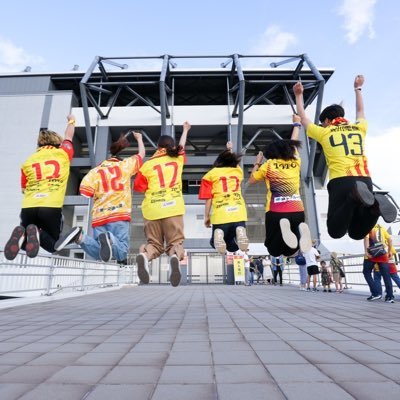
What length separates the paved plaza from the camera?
1769 mm

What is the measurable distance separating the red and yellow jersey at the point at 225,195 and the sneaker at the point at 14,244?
2449mm

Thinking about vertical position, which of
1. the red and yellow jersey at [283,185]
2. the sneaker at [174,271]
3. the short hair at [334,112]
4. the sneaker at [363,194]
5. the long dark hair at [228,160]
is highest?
the short hair at [334,112]

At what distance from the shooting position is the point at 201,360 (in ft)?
8.03

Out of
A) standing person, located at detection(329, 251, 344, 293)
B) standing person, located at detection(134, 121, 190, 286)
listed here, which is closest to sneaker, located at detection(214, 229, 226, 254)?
standing person, located at detection(134, 121, 190, 286)

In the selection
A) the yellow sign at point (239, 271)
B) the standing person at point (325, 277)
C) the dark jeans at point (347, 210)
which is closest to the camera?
the dark jeans at point (347, 210)

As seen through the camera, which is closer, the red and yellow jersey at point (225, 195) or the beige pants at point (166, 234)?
the beige pants at point (166, 234)

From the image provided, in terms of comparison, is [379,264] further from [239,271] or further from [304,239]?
[239,271]

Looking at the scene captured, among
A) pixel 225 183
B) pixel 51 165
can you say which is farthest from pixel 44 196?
pixel 225 183

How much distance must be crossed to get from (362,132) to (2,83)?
3198 cm

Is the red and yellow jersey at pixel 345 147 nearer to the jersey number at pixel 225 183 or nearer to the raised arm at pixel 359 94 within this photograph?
the raised arm at pixel 359 94

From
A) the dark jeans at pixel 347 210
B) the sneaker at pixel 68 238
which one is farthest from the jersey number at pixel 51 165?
the dark jeans at pixel 347 210

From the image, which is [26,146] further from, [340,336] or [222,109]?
[340,336]

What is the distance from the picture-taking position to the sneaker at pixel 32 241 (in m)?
3.61

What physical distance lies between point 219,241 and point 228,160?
1383mm
